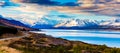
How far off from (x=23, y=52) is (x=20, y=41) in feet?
31.8

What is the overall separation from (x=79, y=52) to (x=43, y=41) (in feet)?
49.6

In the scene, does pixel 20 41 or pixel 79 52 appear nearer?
pixel 79 52

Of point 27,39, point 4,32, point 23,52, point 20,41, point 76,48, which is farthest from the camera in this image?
point 4,32

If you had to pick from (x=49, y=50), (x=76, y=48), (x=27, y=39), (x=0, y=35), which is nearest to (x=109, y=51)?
(x=76, y=48)

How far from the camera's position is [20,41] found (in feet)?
212

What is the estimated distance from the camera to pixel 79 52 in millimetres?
56219

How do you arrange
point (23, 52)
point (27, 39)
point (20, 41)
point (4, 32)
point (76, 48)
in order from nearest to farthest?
point (23, 52) < point (76, 48) < point (20, 41) < point (27, 39) < point (4, 32)

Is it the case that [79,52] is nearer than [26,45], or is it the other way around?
[79,52]

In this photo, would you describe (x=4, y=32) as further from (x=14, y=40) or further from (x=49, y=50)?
(x=49, y=50)

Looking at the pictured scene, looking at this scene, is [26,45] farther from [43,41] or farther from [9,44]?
[43,41]

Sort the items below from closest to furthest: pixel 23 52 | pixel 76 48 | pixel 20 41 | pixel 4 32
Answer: pixel 23 52 < pixel 76 48 < pixel 20 41 < pixel 4 32

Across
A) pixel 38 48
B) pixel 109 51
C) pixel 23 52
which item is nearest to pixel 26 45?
pixel 38 48

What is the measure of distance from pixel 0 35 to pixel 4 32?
1714 mm

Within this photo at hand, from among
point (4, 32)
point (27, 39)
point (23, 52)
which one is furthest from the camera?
point (4, 32)
